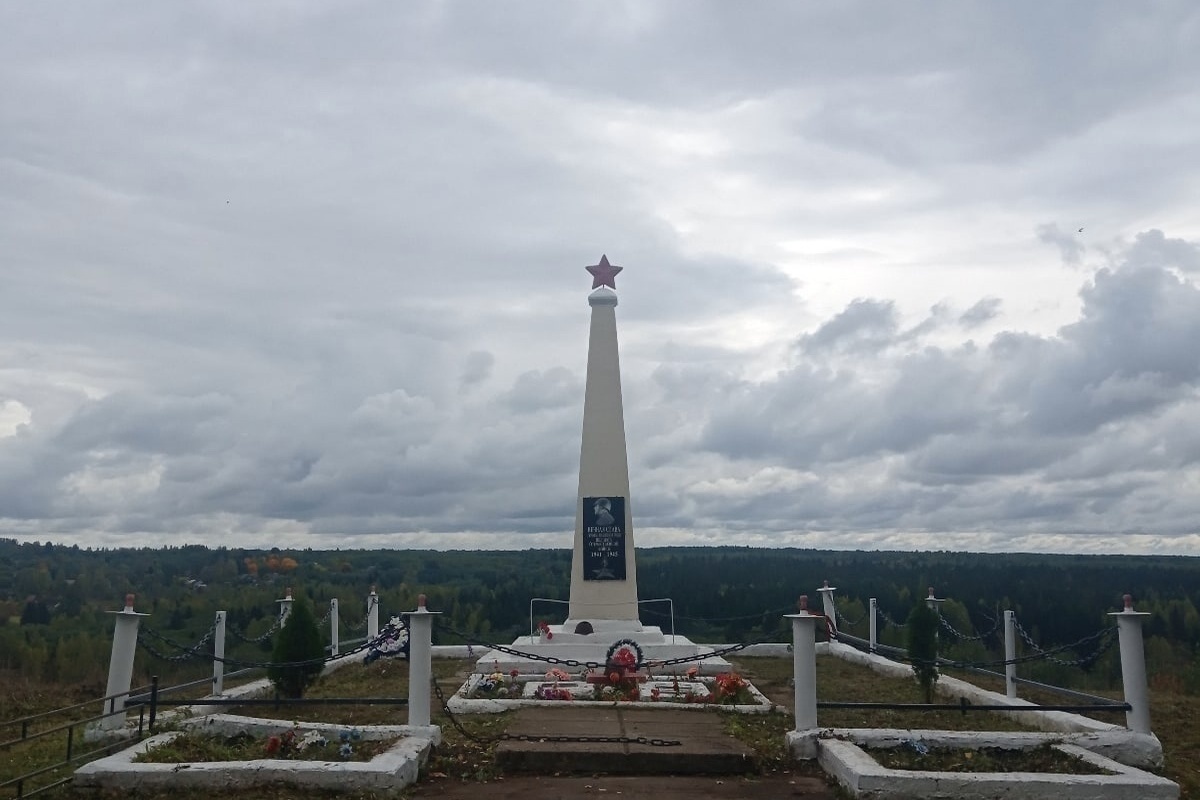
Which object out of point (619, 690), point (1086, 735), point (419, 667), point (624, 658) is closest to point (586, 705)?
point (619, 690)

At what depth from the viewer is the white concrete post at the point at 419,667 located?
27.9ft

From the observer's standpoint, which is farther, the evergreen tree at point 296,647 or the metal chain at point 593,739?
the evergreen tree at point 296,647

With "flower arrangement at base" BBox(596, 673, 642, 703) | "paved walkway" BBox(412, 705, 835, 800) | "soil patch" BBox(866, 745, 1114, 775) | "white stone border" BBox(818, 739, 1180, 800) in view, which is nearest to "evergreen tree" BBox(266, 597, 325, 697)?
"flower arrangement at base" BBox(596, 673, 642, 703)

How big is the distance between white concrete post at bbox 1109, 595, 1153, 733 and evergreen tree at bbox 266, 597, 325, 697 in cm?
862

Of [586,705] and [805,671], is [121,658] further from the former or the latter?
[805,671]

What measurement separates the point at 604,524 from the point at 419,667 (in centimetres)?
862

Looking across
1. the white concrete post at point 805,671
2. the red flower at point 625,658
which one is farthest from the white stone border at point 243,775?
the red flower at point 625,658

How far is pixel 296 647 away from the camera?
11.8m

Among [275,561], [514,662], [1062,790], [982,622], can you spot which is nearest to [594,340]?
[514,662]

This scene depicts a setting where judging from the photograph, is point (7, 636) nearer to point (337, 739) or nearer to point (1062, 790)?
point (337, 739)

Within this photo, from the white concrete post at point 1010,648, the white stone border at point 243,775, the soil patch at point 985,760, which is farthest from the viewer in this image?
the white concrete post at point 1010,648

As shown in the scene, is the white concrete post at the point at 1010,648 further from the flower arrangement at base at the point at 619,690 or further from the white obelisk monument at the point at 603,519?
the white obelisk monument at the point at 603,519

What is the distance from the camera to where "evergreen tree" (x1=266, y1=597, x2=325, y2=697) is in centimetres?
1173

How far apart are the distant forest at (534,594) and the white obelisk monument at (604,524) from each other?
0.85 metres
